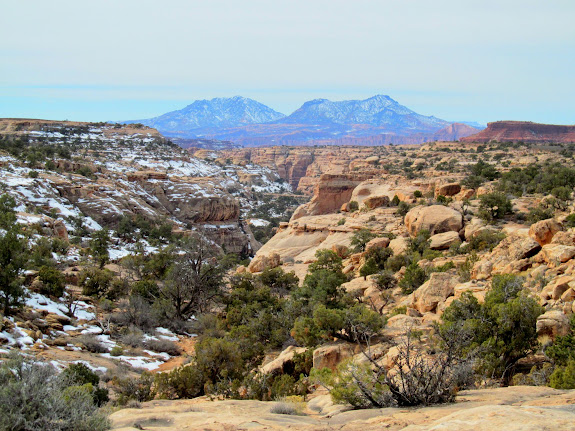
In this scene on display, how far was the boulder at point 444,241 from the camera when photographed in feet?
71.5

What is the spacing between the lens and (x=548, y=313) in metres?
9.71

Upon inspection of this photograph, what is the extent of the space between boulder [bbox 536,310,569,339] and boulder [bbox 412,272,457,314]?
15.6 ft

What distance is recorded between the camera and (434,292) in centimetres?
1482

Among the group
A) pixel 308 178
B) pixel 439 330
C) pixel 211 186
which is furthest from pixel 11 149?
pixel 308 178

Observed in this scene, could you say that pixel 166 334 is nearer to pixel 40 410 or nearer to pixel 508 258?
pixel 40 410

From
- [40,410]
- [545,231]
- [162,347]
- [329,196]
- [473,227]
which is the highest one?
[545,231]

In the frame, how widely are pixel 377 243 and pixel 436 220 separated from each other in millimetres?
3443

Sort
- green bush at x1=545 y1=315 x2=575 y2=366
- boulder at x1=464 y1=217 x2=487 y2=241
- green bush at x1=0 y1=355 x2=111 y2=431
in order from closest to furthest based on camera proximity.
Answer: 1. green bush at x1=0 y1=355 x2=111 y2=431
2. green bush at x1=545 y1=315 x2=575 y2=366
3. boulder at x1=464 y1=217 x2=487 y2=241

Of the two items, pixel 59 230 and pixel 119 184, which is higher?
pixel 119 184

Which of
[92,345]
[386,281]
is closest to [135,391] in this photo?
[92,345]

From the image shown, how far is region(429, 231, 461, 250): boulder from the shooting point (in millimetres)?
21797

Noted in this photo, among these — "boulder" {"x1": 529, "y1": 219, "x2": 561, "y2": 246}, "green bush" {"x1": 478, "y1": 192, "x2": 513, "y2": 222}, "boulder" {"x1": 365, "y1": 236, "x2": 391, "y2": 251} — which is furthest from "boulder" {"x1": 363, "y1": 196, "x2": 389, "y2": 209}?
"boulder" {"x1": 529, "y1": 219, "x2": 561, "y2": 246}

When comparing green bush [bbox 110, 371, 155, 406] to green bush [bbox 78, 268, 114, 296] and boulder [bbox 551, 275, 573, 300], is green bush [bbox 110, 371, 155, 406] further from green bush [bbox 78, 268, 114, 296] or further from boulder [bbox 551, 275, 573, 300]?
green bush [bbox 78, 268, 114, 296]

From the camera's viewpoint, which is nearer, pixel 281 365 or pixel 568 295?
pixel 568 295
